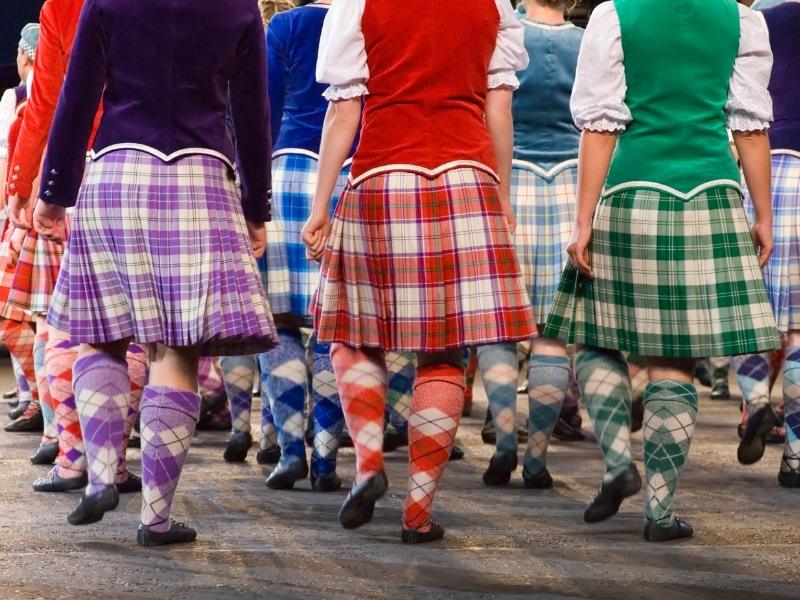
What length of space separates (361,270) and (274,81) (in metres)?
1.00

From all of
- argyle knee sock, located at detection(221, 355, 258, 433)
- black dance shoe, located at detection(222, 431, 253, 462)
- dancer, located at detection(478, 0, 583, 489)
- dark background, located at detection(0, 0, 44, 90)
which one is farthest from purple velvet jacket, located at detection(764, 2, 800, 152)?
dark background, located at detection(0, 0, 44, 90)

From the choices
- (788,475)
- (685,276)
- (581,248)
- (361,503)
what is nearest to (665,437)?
(685,276)

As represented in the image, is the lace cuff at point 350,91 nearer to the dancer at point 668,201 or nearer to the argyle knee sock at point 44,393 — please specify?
the dancer at point 668,201

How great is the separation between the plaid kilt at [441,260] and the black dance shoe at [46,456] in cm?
165

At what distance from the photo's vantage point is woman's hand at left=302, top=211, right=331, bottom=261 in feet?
10.5

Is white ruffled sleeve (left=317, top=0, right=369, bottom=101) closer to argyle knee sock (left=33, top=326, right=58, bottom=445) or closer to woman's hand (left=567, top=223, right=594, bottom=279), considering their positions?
woman's hand (left=567, top=223, right=594, bottom=279)

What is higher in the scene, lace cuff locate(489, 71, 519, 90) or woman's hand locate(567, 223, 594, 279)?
lace cuff locate(489, 71, 519, 90)

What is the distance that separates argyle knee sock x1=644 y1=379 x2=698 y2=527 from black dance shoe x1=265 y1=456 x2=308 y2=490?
3.69 ft

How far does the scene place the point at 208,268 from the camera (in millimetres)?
3031

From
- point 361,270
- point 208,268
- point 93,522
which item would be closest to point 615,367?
point 361,270

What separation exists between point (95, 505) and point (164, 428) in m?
0.29

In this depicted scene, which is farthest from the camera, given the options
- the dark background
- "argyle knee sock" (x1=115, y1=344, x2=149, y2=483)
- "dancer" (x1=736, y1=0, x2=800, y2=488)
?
the dark background

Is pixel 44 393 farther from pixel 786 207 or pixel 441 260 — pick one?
pixel 786 207

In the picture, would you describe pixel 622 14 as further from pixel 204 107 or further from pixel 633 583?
pixel 633 583
